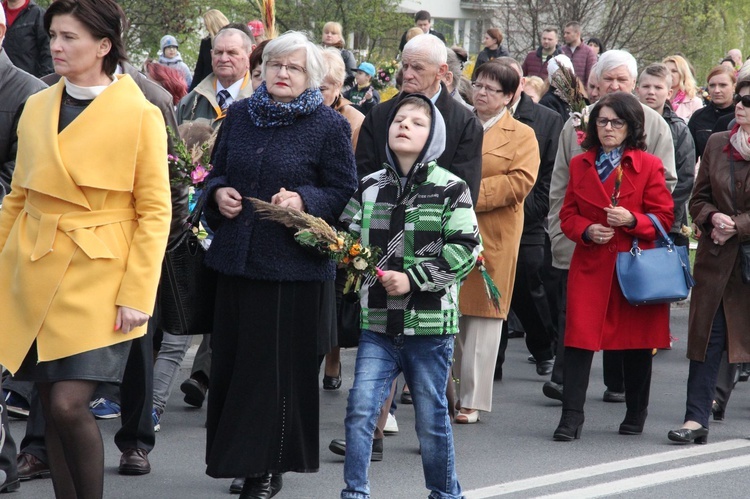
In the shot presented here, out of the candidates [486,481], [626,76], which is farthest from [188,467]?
[626,76]

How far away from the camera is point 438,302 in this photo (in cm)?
531

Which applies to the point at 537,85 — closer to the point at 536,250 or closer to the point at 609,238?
the point at 536,250

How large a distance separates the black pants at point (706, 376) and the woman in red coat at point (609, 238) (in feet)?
1.08

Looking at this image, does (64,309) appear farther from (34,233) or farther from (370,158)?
(370,158)

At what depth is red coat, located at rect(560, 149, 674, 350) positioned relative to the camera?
718cm

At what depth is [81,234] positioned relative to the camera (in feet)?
15.4

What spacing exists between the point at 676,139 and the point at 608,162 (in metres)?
1.75

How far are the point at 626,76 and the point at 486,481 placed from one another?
3.29 meters

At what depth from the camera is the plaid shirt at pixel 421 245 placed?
524 cm

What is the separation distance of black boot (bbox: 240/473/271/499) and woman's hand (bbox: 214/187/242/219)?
48.3 inches

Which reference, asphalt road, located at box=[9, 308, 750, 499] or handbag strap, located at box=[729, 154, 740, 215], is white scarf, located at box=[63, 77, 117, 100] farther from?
handbag strap, located at box=[729, 154, 740, 215]

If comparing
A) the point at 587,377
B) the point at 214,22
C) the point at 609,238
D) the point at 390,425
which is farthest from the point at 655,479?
the point at 214,22

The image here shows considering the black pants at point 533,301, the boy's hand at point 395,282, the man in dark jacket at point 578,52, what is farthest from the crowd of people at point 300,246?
the man in dark jacket at point 578,52

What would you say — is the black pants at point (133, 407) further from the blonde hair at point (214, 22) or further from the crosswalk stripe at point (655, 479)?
the blonde hair at point (214, 22)
